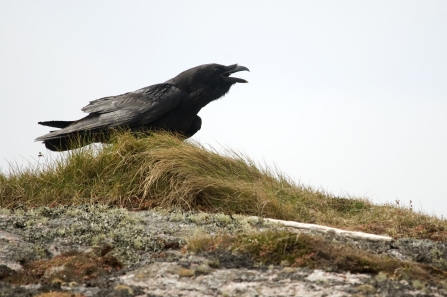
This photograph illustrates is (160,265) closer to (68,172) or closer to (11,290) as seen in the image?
(11,290)

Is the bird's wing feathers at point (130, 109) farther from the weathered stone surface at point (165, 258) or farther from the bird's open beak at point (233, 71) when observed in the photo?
the weathered stone surface at point (165, 258)

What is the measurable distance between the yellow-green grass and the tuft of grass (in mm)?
2924

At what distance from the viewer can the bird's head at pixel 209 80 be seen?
10.8 m

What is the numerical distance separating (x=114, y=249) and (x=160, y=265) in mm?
884

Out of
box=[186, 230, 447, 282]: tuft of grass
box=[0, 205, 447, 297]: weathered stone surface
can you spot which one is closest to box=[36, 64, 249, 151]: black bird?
box=[0, 205, 447, 297]: weathered stone surface

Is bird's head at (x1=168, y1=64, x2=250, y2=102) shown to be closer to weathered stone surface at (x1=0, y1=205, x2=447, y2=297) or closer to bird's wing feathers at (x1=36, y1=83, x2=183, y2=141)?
bird's wing feathers at (x1=36, y1=83, x2=183, y2=141)

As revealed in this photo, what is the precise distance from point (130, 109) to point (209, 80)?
61.0 inches

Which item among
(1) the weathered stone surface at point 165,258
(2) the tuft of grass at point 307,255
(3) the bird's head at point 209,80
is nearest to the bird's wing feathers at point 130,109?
(3) the bird's head at point 209,80

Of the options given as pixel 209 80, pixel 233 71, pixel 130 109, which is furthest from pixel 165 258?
pixel 233 71

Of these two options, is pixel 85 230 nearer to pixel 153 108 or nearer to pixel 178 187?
pixel 178 187

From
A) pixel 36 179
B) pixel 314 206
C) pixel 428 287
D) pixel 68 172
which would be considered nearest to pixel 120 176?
pixel 68 172

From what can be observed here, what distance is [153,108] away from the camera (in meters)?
10.3

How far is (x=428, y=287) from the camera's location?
16.0ft

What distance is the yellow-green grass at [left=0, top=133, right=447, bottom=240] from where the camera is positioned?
29.2ft
